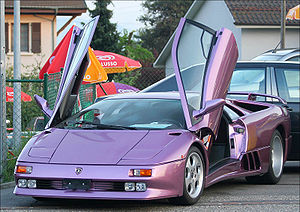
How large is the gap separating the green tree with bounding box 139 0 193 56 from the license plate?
2492 inches

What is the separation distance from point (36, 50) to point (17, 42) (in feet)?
70.3

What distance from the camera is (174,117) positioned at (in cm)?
720

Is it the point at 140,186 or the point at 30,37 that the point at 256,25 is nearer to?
the point at 30,37

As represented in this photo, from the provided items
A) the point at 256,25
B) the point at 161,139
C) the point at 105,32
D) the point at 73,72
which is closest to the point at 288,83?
the point at 73,72

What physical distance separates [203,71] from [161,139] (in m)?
1.19

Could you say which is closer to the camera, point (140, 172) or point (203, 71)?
point (140, 172)

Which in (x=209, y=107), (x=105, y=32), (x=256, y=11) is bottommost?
(x=209, y=107)

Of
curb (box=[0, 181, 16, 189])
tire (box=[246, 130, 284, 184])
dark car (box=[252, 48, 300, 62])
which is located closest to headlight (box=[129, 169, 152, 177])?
tire (box=[246, 130, 284, 184])

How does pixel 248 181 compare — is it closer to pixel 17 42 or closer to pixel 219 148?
pixel 219 148

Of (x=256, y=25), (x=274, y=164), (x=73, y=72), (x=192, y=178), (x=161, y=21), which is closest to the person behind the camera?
(x=192, y=178)

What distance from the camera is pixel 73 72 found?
7.66 meters

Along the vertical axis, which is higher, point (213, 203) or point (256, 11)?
point (256, 11)

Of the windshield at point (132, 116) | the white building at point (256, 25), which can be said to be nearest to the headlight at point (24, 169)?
the windshield at point (132, 116)

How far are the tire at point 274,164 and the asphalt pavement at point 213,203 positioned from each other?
26 centimetres
